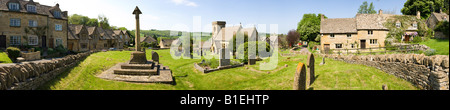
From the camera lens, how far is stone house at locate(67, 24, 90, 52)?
1719 inches

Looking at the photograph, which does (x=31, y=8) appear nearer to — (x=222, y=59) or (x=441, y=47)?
(x=222, y=59)

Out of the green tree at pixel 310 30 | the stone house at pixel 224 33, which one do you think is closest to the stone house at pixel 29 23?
the stone house at pixel 224 33

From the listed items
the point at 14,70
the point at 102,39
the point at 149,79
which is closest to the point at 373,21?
the point at 149,79

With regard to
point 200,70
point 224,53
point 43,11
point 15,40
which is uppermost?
point 43,11

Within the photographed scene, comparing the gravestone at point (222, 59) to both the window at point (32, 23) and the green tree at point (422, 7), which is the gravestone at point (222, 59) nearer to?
the green tree at point (422, 7)

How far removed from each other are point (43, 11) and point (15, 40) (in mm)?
6639

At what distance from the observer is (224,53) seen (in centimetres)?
2495

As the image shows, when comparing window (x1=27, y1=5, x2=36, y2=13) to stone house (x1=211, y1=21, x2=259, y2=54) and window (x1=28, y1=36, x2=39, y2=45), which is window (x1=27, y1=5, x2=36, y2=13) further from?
stone house (x1=211, y1=21, x2=259, y2=54)

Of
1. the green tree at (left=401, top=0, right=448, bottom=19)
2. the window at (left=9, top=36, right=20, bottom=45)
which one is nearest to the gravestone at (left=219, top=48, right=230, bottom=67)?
the green tree at (left=401, top=0, right=448, bottom=19)

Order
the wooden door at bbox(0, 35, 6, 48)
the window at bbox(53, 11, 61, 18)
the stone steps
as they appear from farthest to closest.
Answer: the window at bbox(53, 11, 61, 18)
the wooden door at bbox(0, 35, 6, 48)
the stone steps

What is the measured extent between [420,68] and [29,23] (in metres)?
47.4

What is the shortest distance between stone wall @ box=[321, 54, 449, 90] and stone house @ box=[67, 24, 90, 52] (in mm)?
52464
